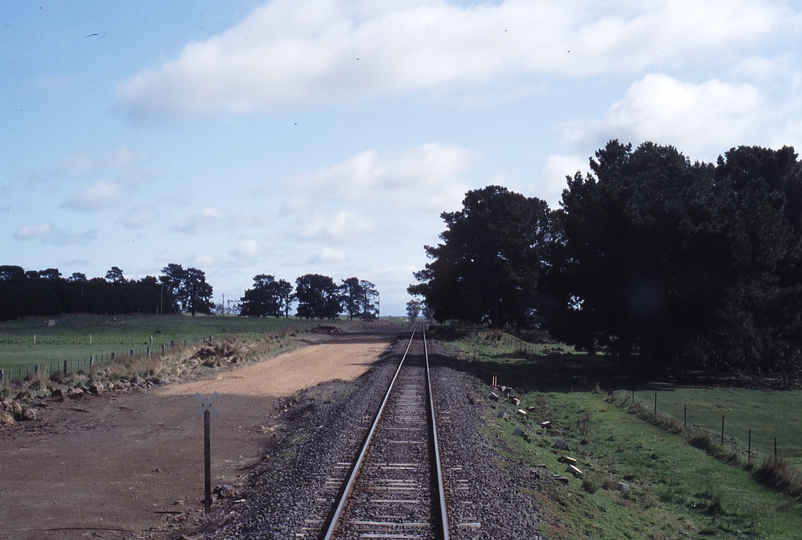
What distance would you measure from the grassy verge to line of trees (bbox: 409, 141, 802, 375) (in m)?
10.8

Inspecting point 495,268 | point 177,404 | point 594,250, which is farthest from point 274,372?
point 495,268

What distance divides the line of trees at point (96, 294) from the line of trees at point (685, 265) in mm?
95978

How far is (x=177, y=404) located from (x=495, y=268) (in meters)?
50.2

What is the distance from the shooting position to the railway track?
28.6 feet

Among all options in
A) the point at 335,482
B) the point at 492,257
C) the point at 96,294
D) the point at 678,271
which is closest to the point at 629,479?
the point at 335,482

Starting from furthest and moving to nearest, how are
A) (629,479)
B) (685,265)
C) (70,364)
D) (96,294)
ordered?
(96,294) → (70,364) → (685,265) → (629,479)

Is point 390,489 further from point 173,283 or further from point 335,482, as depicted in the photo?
point 173,283

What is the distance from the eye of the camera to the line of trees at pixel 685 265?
32.2 meters

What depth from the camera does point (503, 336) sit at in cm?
6319

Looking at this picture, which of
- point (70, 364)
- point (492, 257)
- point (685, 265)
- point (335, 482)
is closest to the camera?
point (335, 482)

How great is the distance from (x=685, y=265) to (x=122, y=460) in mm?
26587

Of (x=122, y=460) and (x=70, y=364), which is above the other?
(x=70, y=364)

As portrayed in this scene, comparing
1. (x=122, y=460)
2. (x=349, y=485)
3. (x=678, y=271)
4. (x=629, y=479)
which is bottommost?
(x=629, y=479)

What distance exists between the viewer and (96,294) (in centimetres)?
12581
